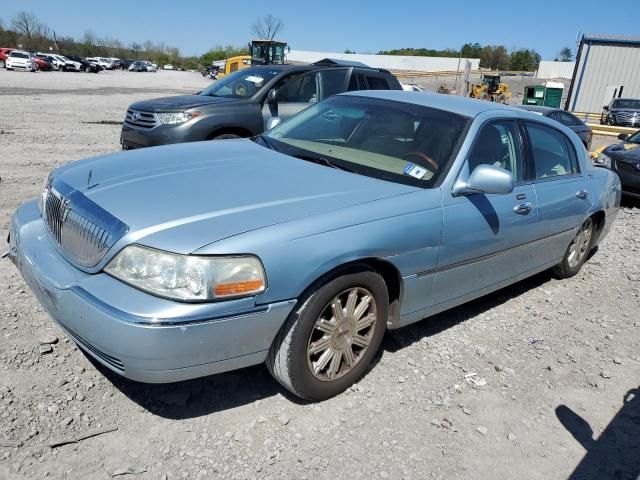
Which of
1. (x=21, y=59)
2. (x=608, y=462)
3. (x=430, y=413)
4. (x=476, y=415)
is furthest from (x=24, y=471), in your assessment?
(x=21, y=59)

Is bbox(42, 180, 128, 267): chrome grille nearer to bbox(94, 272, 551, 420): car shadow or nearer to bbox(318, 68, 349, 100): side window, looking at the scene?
bbox(94, 272, 551, 420): car shadow

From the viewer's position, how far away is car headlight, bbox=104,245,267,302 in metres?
2.29

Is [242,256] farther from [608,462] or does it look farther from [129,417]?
[608,462]

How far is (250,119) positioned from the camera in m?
7.32

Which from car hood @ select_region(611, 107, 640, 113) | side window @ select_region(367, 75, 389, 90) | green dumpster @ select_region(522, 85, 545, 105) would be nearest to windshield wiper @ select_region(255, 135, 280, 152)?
side window @ select_region(367, 75, 389, 90)

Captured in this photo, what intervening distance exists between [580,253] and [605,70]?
29685 mm

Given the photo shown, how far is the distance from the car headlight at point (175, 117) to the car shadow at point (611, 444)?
18.3 feet

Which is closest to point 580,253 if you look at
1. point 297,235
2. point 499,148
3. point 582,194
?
point 582,194

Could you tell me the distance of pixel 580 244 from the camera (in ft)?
16.9

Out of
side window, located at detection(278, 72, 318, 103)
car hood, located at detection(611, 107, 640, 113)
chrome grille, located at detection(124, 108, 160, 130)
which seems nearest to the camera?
chrome grille, located at detection(124, 108, 160, 130)

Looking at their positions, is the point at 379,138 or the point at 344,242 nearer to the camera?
the point at 344,242

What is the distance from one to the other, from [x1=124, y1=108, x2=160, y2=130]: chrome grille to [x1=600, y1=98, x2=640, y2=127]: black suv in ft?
75.5

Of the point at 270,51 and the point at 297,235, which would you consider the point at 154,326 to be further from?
the point at 270,51

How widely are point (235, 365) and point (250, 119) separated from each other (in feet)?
17.5
